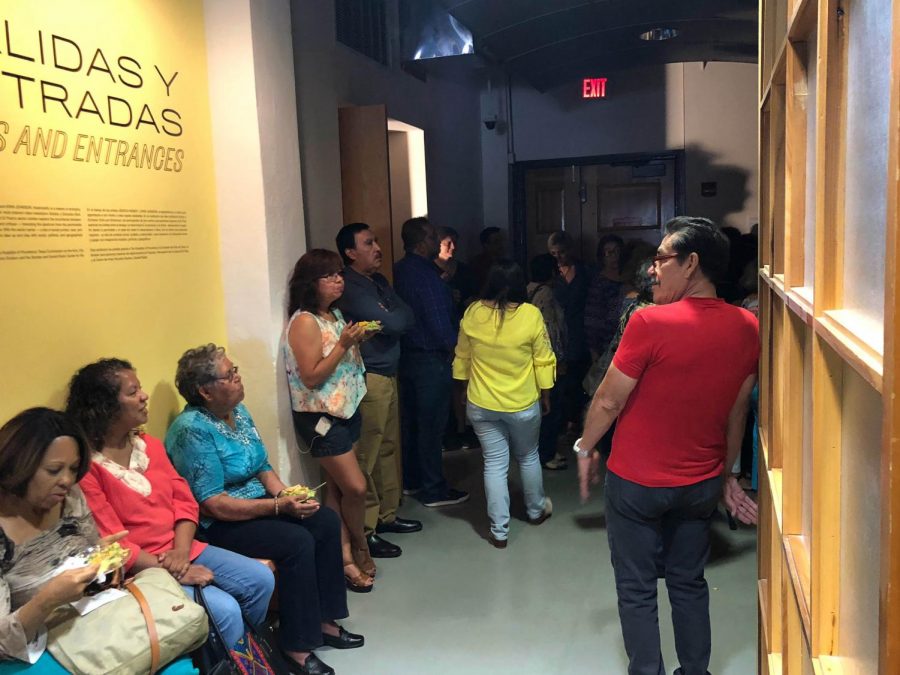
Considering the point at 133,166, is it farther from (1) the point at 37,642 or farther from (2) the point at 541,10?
(2) the point at 541,10

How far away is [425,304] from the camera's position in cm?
A: 428

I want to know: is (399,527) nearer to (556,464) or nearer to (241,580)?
(556,464)

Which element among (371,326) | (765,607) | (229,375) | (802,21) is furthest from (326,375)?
(802,21)

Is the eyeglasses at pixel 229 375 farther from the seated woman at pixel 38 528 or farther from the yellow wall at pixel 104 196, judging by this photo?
the seated woman at pixel 38 528

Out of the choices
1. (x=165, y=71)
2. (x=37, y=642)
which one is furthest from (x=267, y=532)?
(x=165, y=71)

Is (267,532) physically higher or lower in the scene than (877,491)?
lower

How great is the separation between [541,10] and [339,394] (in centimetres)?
324

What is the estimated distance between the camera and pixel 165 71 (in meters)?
2.96

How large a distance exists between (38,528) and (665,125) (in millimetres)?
6589

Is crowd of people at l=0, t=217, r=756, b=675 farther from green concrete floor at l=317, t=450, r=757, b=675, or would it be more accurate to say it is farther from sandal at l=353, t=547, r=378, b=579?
green concrete floor at l=317, t=450, r=757, b=675

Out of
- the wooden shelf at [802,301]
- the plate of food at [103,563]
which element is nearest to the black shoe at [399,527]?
the plate of food at [103,563]

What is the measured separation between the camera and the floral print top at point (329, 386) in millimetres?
3357

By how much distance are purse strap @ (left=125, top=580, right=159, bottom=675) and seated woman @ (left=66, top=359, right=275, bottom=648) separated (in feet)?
0.92

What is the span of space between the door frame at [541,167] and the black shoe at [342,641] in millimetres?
5199
